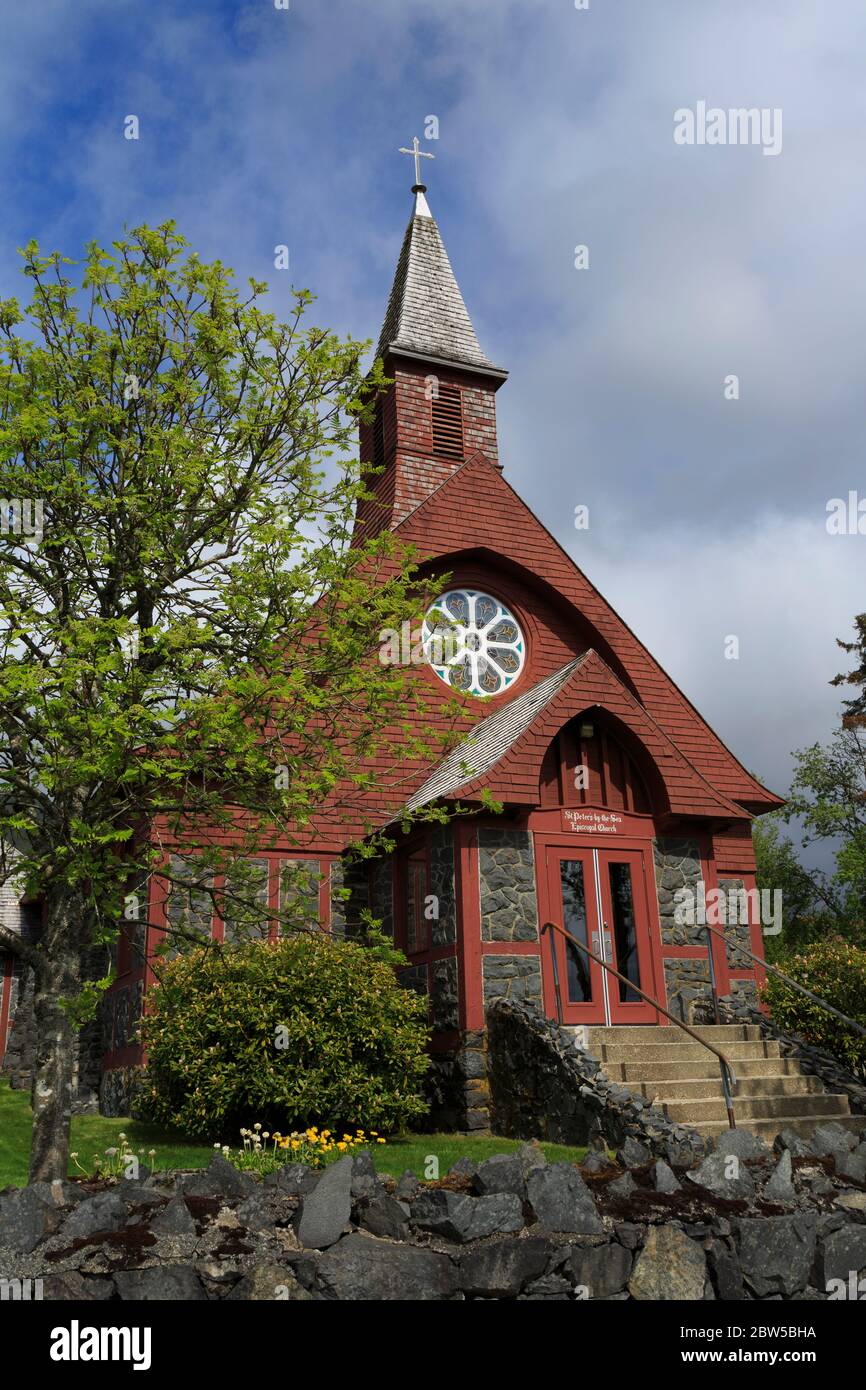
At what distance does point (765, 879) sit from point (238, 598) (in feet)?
111

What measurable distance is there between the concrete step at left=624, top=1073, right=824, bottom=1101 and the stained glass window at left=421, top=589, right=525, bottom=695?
24.0 ft

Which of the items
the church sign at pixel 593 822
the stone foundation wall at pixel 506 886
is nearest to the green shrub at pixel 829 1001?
the church sign at pixel 593 822

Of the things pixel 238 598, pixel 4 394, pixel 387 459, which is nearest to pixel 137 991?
pixel 238 598

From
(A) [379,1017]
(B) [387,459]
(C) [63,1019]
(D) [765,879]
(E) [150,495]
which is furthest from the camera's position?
(D) [765,879]

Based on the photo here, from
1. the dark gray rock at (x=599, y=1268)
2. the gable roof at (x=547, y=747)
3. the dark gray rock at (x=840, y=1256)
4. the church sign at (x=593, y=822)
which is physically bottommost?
the dark gray rock at (x=840, y=1256)

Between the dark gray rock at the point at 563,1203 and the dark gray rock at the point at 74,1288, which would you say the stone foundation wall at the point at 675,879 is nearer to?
the dark gray rock at the point at 563,1203

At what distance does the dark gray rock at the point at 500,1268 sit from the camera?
686 centimetres

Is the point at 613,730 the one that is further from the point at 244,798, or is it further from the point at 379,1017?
the point at 244,798

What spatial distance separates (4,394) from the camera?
27.9 ft

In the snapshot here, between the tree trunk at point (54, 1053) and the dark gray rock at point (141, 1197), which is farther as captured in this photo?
the tree trunk at point (54, 1053)

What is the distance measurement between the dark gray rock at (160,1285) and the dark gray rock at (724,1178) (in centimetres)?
384

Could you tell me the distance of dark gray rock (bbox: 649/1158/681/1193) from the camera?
322 inches

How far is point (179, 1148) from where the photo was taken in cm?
1105

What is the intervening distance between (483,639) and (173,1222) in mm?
12739
